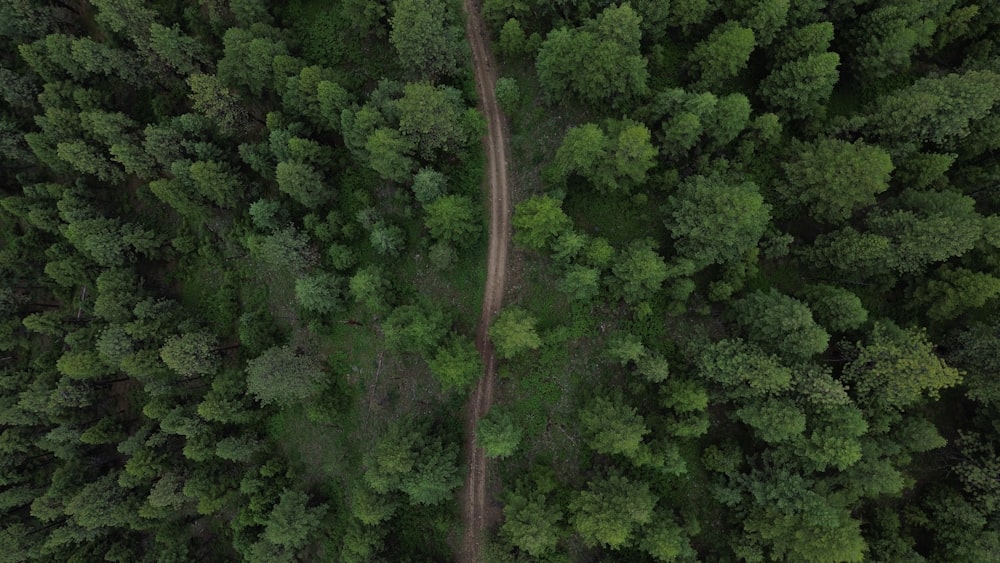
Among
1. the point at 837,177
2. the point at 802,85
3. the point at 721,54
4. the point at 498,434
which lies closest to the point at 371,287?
the point at 498,434

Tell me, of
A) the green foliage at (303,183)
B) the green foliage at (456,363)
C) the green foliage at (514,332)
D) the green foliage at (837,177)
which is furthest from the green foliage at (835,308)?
the green foliage at (303,183)

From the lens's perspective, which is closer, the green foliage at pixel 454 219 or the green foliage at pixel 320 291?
the green foliage at pixel 454 219

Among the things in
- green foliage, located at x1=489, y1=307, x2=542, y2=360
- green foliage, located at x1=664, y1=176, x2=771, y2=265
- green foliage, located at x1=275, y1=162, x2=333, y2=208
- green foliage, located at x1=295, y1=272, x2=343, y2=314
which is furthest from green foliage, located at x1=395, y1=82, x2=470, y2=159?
green foliage, located at x1=664, y1=176, x2=771, y2=265

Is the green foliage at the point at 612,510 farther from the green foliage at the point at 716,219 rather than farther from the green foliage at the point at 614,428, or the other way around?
the green foliage at the point at 716,219

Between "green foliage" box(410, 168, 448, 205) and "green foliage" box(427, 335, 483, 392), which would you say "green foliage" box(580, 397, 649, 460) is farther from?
"green foliage" box(410, 168, 448, 205)

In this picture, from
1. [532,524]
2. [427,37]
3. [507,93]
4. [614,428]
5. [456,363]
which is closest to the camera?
[614,428]

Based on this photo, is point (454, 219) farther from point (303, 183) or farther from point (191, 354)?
point (191, 354)

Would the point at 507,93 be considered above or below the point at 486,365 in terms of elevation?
above
